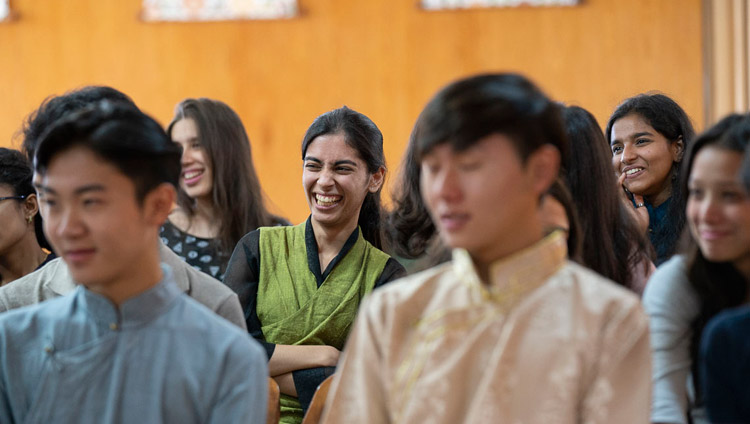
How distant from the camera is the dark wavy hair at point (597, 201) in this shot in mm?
2381

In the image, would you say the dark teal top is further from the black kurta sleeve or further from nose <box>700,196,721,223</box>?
the black kurta sleeve

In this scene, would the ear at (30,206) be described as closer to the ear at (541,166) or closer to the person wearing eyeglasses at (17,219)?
the person wearing eyeglasses at (17,219)

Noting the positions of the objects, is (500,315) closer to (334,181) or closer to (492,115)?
(492,115)

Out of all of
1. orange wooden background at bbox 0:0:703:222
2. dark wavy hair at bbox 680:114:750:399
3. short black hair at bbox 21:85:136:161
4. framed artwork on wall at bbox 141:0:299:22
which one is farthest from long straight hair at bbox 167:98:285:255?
framed artwork on wall at bbox 141:0:299:22

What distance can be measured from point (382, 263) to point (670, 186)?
116 centimetres

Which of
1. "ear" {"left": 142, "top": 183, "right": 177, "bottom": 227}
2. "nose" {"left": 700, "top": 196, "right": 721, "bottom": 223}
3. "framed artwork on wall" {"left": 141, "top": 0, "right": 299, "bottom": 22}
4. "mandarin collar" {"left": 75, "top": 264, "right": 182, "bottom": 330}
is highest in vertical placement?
"framed artwork on wall" {"left": 141, "top": 0, "right": 299, "bottom": 22}

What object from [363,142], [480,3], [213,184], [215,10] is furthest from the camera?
[215,10]

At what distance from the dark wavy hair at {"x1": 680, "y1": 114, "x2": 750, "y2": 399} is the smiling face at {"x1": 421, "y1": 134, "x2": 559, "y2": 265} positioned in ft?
1.43

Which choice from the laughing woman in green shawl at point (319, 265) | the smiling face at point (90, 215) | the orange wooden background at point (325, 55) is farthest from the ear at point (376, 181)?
the orange wooden background at point (325, 55)

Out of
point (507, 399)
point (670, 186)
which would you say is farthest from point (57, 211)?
point (670, 186)

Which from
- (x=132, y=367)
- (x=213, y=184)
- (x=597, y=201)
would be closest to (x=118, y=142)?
(x=132, y=367)

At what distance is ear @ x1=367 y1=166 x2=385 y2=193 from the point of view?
2959 millimetres

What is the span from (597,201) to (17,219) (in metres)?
1.71

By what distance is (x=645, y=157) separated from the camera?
3135 mm
